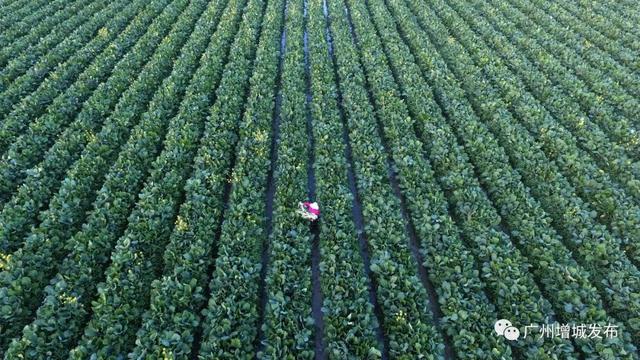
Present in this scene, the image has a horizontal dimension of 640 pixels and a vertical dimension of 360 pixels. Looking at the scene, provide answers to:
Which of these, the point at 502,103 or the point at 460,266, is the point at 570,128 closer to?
the point at 502,103

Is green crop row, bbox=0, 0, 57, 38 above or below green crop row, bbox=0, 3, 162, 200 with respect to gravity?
above

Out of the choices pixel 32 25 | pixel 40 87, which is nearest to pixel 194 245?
pixel 40 87

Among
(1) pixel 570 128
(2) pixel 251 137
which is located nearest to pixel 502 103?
(1) pixel 570 128

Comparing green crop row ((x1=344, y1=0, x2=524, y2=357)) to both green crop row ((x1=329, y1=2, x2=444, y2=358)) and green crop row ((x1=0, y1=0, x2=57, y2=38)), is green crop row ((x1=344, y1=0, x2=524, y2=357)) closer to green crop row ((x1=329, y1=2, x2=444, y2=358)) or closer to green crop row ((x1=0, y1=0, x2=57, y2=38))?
green crop row ((x1=329, y1=2, x2=444, y2=358))

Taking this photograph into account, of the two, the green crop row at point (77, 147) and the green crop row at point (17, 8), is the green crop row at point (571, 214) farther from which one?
the green crop row at point (17, 8)

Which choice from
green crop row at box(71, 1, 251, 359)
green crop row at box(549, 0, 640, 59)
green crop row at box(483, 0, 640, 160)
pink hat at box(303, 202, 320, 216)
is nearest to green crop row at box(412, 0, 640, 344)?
green crop row at box(483, 0, 640, 160)

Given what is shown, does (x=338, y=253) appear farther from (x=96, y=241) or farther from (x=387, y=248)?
(x=96, y=241)
